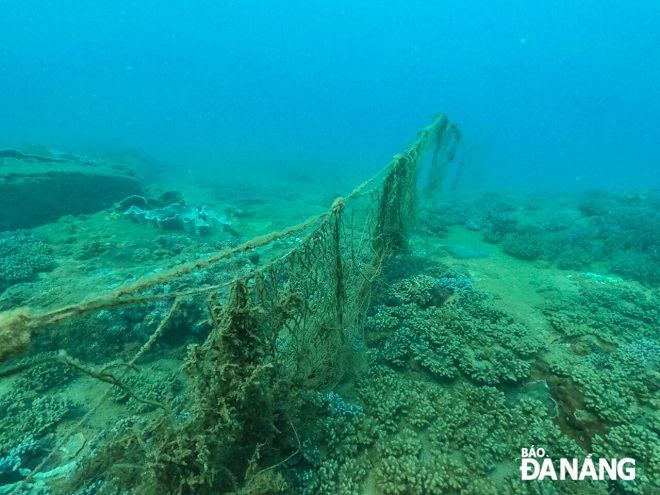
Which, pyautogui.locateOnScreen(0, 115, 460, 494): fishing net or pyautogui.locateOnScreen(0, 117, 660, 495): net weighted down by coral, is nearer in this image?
pyautogui.locateOnScreen(0, 115, 460, 494): fishing net

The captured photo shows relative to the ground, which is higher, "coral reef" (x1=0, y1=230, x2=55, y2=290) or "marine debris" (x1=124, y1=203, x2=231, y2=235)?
"marine debris" (x1=124, y1=203, x2=231, y2=235)

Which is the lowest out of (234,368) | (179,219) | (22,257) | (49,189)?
(22,257)

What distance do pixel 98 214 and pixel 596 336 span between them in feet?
65.6

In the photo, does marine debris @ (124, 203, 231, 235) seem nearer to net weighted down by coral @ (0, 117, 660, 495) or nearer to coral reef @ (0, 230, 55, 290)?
coral reef @ (0, 230, 55, 290)

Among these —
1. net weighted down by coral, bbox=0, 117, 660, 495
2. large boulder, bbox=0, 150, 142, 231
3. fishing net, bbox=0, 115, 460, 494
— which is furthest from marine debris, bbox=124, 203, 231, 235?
fishing net, bbox=0, 115, 460, 494

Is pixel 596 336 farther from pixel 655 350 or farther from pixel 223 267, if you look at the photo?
pixel 223 267

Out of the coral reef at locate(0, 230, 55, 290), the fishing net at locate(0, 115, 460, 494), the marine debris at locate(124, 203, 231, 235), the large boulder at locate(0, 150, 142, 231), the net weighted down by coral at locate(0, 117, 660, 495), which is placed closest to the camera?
the fishing net at locate(0, 115, 460, 494)

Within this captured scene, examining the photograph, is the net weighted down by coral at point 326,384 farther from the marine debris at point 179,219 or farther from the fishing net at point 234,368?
the marine debris at point 179,219

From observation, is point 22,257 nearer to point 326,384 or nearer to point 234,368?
point 326,384

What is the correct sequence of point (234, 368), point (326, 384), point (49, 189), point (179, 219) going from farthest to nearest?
point (49, 189), point (179, 219), point (326, 384), point (234, 368)

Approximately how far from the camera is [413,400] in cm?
594

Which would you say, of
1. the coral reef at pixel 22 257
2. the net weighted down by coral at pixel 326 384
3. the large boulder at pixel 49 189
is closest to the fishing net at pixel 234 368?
the net weighted down by coral at pixel 326 384

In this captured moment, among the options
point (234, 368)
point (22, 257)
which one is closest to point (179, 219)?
point (22, 257)

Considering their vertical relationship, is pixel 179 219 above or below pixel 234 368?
below
